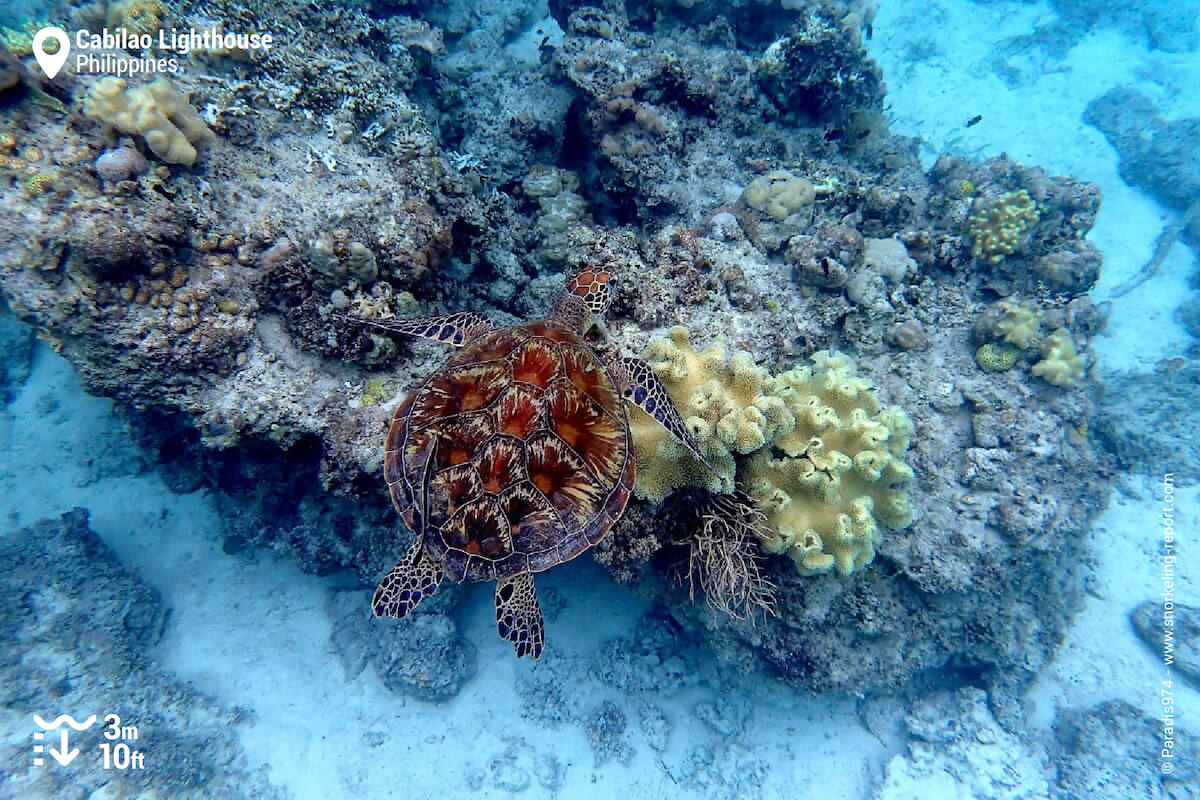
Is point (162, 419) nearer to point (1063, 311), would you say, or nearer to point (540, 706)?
point (540, 706)

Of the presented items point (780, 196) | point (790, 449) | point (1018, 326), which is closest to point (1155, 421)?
point (1018, 326)

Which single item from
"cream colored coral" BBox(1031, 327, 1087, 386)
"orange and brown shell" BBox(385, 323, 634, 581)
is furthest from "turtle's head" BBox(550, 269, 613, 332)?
"cream colored coral" BBox(1031, 327, 1087, 386)

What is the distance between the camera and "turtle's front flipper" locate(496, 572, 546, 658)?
396 centimetres

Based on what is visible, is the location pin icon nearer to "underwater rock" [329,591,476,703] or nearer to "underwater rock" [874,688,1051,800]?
"underwater rock" [329,591,476,703]

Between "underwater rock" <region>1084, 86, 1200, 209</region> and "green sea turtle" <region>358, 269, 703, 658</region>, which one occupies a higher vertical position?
"underwater rock" <region>1084, 86, 1200, 209</region>

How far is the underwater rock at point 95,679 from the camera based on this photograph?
623 cm

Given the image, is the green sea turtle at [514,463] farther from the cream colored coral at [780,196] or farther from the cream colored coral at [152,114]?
the cream colored coral at [780,196]

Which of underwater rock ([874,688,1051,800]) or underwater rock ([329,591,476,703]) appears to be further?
underwater rock ([329,591,476,703])

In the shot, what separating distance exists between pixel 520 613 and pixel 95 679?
261 inches

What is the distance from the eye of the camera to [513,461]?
371cm

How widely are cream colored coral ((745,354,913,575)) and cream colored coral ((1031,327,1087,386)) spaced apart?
2367mm

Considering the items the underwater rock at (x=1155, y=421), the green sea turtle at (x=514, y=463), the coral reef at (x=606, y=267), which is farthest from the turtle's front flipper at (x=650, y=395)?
the underwater rock at (x=1155, y=421)

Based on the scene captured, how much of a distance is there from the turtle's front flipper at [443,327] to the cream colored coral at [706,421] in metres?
1.51

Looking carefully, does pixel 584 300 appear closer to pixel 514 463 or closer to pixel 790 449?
pixel 514 463
